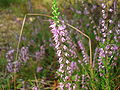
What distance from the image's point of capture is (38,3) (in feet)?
19.1

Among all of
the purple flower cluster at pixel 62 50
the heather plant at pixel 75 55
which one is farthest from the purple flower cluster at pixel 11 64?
the purple flower cluster at pixel 62 50

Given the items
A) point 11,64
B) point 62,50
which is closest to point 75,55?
point 62,50

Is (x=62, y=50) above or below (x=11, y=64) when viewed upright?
above

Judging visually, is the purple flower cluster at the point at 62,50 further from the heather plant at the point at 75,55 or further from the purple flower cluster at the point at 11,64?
the purple flower cluster at the point at 11,64

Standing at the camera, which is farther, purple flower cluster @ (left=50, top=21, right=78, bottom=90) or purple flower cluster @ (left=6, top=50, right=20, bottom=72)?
purple flower cluster @ (left=6, top=50, right=20, bottom=72)

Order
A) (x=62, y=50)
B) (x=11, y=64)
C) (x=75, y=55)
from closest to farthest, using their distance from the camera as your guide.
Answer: (x=62, y=50), (x=75, y=55), (x=11, y=64)

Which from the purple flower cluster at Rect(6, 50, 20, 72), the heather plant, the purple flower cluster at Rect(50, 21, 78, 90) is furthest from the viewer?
the purple flower cluster at Rect(6, 50, 20, 72)

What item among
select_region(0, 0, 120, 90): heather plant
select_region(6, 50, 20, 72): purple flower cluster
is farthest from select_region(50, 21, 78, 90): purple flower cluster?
select_region(6, 50, 20, 72): purple flower cluster

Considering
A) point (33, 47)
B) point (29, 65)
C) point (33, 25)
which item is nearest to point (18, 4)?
point (33, 25)

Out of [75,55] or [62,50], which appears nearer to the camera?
[62,50]

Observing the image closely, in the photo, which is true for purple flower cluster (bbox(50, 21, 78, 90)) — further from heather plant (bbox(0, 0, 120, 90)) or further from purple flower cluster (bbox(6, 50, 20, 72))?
purple flower cluster (bbox(6, 50, 20, 72))

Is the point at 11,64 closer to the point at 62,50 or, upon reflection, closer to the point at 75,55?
the point at 75,55

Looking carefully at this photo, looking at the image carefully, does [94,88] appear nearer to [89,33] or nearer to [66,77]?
[66,77]

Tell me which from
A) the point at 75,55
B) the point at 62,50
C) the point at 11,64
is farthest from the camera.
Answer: the point at 11,64
